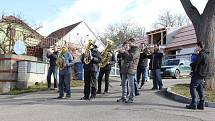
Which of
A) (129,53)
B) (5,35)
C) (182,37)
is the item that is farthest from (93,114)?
(182,37)

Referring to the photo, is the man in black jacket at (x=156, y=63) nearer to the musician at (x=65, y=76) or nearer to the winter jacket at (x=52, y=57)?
the musician at (x=65, y=76)

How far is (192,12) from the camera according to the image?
15.3 m

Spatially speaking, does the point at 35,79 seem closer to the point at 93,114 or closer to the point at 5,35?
the point at 5,35

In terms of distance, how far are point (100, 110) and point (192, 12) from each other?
22.7 ft

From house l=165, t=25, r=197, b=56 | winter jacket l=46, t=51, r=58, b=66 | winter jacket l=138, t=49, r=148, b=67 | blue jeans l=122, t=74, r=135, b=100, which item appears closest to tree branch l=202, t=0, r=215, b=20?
winter jacket l=138, t=49, r=148, b=67

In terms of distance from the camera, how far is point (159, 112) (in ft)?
32.6

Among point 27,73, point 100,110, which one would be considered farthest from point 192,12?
point 27,73

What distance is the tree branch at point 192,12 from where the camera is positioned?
15039 mm

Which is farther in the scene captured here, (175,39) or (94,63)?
(175,39)

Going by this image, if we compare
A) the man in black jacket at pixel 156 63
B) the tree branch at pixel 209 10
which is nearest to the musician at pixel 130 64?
the man in black jacket at pixel 156 63

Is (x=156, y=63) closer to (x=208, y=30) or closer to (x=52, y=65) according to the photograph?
(x=208, y=30)

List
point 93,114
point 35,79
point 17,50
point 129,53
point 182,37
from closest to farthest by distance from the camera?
1. point 93,114
2. point 129,53
3. point 35,79
4. point 17,50
5. point 182,37

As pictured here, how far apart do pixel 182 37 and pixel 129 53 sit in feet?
109

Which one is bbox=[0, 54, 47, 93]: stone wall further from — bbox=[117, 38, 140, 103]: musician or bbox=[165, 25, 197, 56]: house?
bbox=[165, 25, 197, 56]: house
